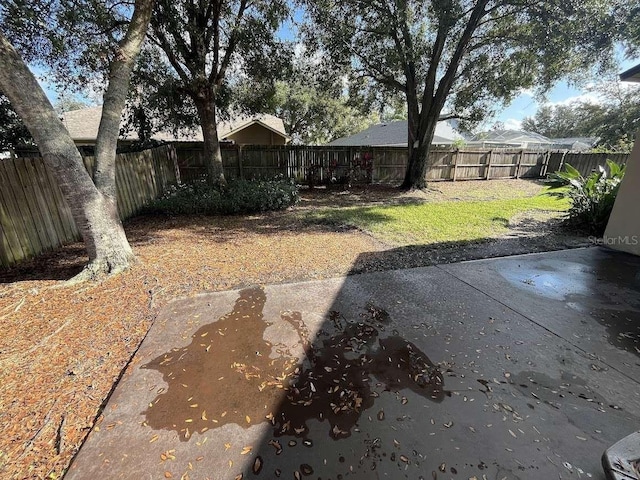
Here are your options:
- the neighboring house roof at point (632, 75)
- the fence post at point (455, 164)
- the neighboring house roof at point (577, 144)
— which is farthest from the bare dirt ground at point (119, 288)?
the neighboring house roof at point (577, 144)

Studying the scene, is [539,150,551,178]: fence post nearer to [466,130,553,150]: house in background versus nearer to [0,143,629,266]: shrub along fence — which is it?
[0,143,629,266]: shrub along fence

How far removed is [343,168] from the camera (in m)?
12.3

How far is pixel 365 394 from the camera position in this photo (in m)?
2.05

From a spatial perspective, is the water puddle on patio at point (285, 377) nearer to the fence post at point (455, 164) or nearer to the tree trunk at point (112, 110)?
the tree trunk at point (112, 110)

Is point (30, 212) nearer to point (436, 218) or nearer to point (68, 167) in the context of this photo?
point (68, 167)

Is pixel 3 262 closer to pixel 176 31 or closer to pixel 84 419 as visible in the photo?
pixel 84 419

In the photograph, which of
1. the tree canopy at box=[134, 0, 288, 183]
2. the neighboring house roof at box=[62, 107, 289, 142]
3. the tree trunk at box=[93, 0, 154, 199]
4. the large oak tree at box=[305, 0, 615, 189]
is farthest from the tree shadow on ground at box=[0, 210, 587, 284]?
the neighboring house roof at box=[62, 107, 289, 142]

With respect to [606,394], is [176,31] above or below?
above

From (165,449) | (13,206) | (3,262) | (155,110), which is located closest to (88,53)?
(155,110)

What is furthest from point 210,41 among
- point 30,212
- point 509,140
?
point 509,140

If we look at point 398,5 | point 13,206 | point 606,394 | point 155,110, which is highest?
point 398,5

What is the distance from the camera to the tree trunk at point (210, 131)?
26.1 feet

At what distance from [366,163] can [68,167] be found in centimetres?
1044

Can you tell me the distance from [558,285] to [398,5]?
26.6 feet
